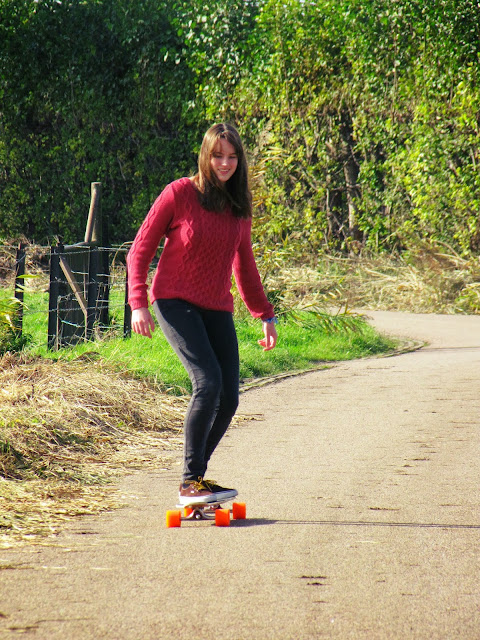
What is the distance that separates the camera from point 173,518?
437cm

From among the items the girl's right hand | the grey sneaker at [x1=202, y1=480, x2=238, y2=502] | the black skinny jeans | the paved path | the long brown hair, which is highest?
the long brown hair

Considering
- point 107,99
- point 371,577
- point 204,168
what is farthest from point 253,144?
point 371,577

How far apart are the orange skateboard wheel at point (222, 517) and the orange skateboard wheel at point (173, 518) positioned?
0.60ft

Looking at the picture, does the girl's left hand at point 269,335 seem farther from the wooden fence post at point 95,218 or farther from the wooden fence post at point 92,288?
the wooden fence post at point 95,218

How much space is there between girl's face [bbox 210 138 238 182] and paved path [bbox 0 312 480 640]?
168cm

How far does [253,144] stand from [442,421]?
11916mm

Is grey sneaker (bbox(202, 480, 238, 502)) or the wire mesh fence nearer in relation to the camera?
grey sneaker (bbox(202, 480, 238, 502))

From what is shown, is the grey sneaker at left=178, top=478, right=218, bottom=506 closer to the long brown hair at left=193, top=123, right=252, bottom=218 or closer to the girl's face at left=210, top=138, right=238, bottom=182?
the long brown hair at left=193, top=123, right=252, bottom=218

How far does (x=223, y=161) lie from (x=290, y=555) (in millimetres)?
1900

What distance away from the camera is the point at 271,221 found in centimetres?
1409

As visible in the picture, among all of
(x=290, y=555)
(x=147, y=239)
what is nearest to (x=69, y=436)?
(x=147, y=239)

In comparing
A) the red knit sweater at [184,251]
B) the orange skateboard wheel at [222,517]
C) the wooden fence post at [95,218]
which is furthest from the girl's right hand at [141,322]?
the wooden fence post at [95,218]

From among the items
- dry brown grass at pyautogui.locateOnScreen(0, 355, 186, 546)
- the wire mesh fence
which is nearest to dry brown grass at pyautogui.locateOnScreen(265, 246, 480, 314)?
the wire mesh fence

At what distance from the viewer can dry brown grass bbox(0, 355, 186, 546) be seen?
4734 millimetres
